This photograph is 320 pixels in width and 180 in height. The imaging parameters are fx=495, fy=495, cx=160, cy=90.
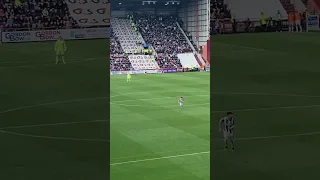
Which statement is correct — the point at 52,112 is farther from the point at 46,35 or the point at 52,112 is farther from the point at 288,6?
the point at 288,6

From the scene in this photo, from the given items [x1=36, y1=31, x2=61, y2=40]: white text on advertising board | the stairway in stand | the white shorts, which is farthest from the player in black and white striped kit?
the stairway in stand

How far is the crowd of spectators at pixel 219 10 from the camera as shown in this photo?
1804 inches

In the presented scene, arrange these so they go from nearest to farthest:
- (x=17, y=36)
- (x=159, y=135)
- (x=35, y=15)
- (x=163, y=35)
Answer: (x=159, y=135), (x=17, y=36), (x=35, y=15), (x=163, y=35)

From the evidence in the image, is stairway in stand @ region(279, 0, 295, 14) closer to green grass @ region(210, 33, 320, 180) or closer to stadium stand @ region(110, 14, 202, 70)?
green grass @ region(210, 33, 320, 180)

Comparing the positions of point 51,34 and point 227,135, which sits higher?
point 51,34

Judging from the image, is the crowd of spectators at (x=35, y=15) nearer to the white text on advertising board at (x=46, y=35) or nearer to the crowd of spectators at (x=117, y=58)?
the white text on advertising board at (x=46, y=35)

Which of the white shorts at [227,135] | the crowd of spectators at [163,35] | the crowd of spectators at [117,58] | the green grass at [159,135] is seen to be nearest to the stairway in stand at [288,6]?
the crowd of spectators at [163,35]

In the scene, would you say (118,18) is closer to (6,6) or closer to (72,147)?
(6,6)

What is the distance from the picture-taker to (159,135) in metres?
18.4

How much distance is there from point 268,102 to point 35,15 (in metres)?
21.1

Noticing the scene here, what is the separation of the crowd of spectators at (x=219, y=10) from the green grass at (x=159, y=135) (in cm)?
1489

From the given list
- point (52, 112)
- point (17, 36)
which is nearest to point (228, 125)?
point (52, 112)

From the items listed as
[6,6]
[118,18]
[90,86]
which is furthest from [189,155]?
[118,18]

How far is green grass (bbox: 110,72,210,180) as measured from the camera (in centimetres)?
1390
